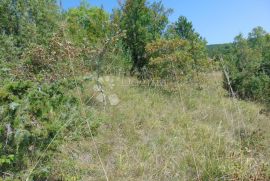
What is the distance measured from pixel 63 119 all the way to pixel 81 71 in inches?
111

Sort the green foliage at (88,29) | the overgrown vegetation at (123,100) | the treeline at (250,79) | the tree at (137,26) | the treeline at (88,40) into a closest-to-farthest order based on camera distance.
Result: the overgrown vegetation at (123,100)
the treeline at (88,40)
the treeline at (250,79)
the green foliage at (88,29)
the tree at (137,26)

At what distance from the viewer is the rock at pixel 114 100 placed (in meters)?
5.43

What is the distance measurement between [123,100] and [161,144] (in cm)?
210

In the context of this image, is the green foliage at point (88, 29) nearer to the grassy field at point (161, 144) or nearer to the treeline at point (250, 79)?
the grassy field at point (161, 144)

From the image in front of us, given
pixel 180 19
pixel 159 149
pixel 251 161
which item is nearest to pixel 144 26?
pixel 180 19

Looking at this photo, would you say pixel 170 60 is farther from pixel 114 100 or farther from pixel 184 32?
pixel 184 32

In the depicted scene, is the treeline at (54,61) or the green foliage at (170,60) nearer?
the treeline at (54,61)

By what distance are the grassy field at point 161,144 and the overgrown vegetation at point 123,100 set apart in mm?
14

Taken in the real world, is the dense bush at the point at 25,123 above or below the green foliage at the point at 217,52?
below

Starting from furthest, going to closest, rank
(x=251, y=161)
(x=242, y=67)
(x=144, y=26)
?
(x=144, y=26) < (x=242, y=67) < (x=251, y=161)

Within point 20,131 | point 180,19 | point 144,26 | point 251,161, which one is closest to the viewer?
point 20,131

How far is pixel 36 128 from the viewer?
2658 millimetres

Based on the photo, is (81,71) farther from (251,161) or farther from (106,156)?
(251,161)

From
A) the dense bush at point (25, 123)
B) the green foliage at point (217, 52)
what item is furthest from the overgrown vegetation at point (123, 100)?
the green foliage at point (217, 52)
